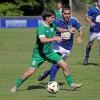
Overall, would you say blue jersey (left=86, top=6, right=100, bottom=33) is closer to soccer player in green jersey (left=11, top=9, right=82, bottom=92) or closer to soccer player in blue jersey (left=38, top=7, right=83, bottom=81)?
soccer player in blue jersey (left=38, top=7, right=83, bottom=81)

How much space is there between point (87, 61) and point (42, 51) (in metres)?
6.00

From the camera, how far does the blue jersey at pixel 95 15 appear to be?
1866cm

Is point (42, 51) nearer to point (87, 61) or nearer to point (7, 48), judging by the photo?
point (87, 61)

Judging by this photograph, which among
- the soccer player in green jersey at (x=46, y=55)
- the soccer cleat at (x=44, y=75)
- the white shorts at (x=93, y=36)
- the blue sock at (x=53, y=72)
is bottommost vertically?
the white shorts at (x=93, y=36)

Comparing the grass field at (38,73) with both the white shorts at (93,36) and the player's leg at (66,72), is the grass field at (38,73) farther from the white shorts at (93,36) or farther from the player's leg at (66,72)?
the white shorts at (93,36)

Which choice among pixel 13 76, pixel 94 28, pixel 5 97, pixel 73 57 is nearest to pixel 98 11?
pixel 94 28

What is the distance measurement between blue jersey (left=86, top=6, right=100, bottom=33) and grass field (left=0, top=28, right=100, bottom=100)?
1098 millimetres

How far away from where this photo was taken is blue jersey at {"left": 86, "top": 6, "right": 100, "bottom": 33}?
734 inches

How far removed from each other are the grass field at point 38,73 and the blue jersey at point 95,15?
1.10m

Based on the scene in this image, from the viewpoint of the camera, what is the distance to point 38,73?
1641cm

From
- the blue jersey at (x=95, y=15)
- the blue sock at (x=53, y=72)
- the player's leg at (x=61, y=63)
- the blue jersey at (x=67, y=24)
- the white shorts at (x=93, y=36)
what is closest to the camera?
the player's leg at (x=61, y=63)

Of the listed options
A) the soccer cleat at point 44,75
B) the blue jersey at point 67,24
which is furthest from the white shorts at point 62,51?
the soccer cleat at point 44,75

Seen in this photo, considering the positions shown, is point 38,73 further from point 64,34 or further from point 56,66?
point 56,66

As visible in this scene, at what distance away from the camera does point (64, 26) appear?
1404 centimetres
